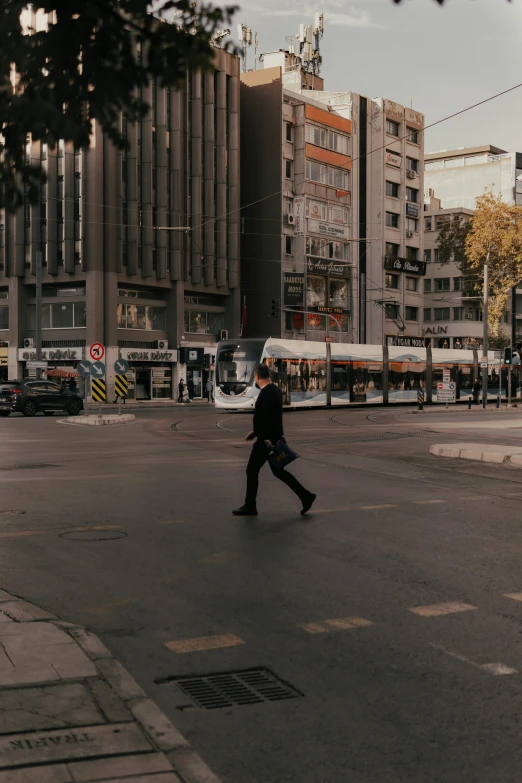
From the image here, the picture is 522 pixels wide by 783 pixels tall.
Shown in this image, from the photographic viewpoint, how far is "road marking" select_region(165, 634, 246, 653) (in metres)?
5.48

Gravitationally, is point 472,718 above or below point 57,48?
below

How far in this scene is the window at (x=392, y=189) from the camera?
77.1 meters

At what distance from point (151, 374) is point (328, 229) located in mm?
19111

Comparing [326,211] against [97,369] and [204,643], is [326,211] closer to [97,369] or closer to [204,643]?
[97,369]

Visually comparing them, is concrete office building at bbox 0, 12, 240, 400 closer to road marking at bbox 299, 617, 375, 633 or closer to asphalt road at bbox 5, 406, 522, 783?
asphalt road at bbox 5, 406, 522, 783

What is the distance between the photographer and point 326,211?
7012cm

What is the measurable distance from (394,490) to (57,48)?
10353 mm

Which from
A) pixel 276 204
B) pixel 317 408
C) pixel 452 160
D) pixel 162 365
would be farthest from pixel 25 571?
pixel 452 160

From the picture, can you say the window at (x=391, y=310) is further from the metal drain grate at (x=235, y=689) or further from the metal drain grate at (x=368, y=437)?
the metal drain grate at (x=235, y=689)

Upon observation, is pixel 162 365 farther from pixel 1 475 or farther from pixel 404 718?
pixel 404 718

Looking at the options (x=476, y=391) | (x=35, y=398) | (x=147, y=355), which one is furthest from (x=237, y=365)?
(x=147, y=355)

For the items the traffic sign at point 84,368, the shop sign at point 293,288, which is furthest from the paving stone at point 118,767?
the shop sign at point 293,288

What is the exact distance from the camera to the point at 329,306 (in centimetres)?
7069

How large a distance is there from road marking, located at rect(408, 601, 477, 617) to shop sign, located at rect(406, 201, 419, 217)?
75250 mm
